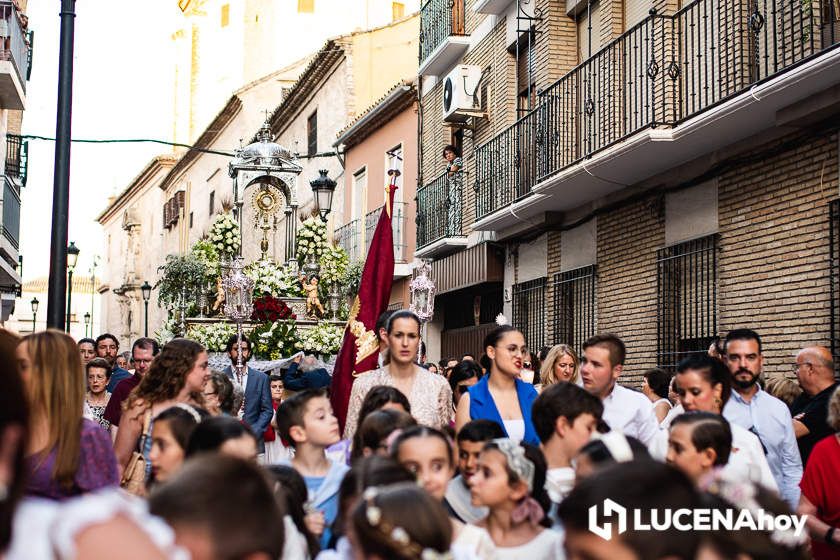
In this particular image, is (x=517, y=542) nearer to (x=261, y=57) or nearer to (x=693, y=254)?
(x=693, y=254)

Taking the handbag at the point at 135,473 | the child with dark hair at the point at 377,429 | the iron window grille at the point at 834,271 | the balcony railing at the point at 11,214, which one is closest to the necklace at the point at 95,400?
the handbag at the point at 135,473

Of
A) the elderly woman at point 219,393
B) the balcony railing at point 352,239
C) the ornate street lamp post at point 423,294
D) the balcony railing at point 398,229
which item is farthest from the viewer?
the balcony railing at point 352,239

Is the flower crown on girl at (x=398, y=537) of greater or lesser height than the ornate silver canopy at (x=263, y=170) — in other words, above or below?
below

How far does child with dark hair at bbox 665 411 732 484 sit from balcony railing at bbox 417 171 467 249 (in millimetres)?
15777

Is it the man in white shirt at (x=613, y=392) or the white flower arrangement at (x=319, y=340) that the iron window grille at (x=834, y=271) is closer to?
the man in white shirt at (x=613, y=392)

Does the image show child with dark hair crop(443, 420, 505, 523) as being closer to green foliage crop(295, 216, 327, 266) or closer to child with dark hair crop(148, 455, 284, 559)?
child with dark hair crop(148, 455, 284, 559)

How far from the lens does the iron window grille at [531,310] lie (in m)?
17.8

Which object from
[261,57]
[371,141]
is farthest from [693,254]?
[261,57]

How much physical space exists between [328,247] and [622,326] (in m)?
4.15

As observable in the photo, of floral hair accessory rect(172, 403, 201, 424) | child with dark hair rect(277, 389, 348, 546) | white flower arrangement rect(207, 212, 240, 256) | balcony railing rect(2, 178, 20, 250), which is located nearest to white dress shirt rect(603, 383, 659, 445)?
child with dark hair rect(277, 389, 348, 546)

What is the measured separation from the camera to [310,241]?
644 inches

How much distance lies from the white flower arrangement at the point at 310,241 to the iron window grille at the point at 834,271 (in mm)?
7538

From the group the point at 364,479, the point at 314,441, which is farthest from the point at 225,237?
the point at 364,479

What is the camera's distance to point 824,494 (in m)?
5.93
